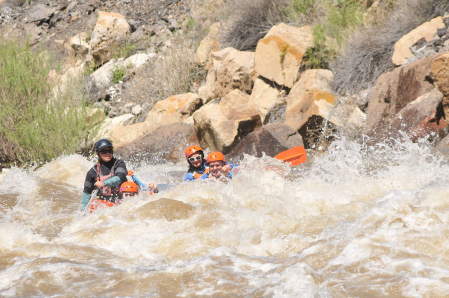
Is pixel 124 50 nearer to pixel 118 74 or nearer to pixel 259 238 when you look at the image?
pixel 118 74

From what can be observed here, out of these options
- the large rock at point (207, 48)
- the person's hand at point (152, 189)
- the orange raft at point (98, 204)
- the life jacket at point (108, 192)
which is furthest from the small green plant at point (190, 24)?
the orange raft at point (98, 204)

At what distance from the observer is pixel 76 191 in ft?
28.5

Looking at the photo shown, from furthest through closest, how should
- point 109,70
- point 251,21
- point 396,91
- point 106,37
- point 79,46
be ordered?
1. point 79,46
2. point 106,37
3. point 109,70
4. point 251,21
5. point 396,91

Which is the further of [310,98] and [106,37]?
[106,37]

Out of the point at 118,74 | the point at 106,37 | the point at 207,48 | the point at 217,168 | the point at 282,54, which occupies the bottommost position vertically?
the point at 118,74

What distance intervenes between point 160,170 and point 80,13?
13.7 m


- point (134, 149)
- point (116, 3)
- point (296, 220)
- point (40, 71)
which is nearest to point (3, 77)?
point (40, 71)

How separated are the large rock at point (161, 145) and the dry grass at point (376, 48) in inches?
100

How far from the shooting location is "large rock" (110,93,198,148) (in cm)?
1138

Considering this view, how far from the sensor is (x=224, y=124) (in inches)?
381

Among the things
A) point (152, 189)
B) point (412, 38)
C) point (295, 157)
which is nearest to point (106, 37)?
point (412, 38)

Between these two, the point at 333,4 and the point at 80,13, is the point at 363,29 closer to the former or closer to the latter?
the point at 333,4

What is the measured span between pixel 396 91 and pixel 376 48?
1925 millimetres

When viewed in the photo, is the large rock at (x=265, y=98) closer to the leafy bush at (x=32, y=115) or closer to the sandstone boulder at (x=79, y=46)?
the leafy bush at (x=32, y=115)
